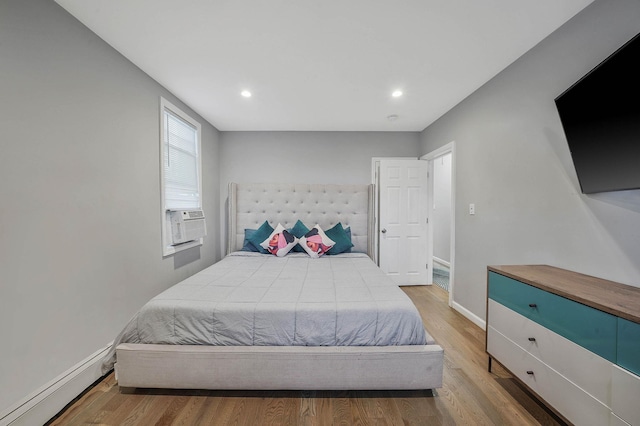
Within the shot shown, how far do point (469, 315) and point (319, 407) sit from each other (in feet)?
6.70

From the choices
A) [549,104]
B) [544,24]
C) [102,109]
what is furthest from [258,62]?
[549,104]

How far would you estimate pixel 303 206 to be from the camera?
12.3ft

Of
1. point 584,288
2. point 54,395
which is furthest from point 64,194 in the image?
point 584,288

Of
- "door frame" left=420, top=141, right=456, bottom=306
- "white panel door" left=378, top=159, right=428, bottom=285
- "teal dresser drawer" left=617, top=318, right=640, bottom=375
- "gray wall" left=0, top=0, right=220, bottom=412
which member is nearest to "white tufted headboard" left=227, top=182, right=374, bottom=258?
"white panel door" left=378, top=159, right=428, bottom=285

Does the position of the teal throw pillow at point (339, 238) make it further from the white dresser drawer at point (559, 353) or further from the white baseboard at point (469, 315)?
the white dresser drawer at point (559, 353)

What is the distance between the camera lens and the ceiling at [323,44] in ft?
4.99

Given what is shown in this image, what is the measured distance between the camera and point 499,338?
1.70 m

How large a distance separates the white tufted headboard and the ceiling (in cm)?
129

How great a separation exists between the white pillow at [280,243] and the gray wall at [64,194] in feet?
4.46

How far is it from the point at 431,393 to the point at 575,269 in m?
1.28

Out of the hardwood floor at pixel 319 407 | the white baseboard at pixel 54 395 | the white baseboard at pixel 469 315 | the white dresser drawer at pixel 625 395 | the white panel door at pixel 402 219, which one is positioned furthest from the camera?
the white panel door at pixel 402 219

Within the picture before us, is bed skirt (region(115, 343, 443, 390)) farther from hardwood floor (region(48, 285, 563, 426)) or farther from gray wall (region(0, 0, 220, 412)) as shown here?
gray wall (region(0, 0, 220, 412))

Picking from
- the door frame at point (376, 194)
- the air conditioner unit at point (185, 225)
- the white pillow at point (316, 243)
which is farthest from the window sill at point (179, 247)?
the door frame at point (376, 194)

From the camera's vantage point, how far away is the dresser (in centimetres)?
102
